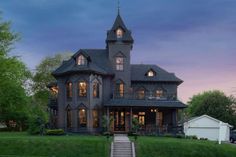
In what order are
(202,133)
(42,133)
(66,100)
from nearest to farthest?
1. (42,133)
2. (66,100)
3. (202,133)

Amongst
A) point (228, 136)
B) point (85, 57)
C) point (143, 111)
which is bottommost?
point (228, 136)

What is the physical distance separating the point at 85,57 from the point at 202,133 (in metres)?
20.0

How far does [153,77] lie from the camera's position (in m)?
56.1

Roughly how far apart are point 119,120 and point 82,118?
17.2 ft

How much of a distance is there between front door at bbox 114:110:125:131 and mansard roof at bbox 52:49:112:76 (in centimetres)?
509

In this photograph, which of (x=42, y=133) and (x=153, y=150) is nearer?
(x=153, y=150)

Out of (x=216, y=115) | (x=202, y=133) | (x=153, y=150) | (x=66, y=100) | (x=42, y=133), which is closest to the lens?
(x=153, y=150)

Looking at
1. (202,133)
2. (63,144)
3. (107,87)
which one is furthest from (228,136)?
(63,144)

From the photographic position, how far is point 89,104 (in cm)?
5075

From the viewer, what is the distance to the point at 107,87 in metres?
53.5

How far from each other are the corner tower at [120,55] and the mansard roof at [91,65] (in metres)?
1.16

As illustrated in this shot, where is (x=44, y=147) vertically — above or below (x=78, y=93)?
below

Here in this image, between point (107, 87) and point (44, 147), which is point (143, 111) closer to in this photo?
point (107, 87)

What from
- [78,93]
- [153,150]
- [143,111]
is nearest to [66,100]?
[78,93]
